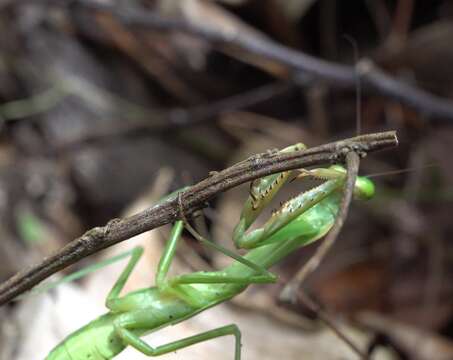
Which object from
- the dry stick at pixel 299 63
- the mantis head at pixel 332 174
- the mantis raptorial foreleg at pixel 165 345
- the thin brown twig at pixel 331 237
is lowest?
the thin brown twig at pixel 331 237

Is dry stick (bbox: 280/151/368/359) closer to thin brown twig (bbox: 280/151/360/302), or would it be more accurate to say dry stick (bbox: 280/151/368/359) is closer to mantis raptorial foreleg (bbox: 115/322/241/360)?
thin brown twig (bbox: 280/151/360/302)

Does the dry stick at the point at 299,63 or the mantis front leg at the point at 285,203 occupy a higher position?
the dry stick at the point at 299,63

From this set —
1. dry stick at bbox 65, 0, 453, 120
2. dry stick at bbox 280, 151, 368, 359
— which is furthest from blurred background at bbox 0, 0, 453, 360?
dry stick at bbox 280, 151, 368, 359

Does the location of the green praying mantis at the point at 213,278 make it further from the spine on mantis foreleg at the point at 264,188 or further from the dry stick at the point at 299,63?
the dry stick at the point at 299,63

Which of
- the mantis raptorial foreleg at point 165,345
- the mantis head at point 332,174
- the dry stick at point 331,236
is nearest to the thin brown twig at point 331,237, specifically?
the dry stick at point 331,236

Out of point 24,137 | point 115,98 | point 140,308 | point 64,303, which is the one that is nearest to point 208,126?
point 115,98

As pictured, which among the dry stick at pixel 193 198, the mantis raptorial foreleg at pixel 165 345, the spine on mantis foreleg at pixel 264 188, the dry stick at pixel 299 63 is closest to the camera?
the dry stick at pixel 193 198
